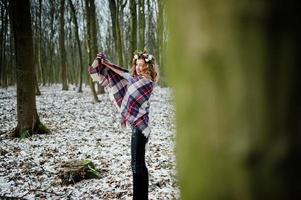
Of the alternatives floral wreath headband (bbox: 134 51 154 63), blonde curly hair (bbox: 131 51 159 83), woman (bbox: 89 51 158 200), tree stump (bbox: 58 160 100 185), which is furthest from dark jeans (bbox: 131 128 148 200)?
tree stump (bbox: 58 160 100 185)

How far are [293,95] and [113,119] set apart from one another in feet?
36.9

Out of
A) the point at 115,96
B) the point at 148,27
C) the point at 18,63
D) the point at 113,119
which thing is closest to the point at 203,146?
the point at 115,96

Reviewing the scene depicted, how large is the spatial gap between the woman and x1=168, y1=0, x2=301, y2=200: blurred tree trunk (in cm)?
313

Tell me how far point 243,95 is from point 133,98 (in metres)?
3.33

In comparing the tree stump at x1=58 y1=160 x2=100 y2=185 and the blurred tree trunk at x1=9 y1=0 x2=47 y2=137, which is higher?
the blurred tree trunk at x1=9 y1=0 x2=47 y2=137

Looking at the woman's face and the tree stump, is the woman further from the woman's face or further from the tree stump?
the tree stump

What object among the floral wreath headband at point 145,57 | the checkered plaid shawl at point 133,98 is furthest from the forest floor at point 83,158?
the floral wreath headband at point 145,57

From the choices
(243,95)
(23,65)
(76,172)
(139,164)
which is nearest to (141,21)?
(23,65)

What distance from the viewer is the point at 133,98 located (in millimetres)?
3906

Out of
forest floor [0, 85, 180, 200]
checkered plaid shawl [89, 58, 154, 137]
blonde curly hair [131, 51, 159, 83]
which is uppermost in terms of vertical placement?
blonde curly hair [131, 51, 159, 83]

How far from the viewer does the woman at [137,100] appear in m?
3.78

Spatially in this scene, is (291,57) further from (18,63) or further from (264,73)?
(18,63)

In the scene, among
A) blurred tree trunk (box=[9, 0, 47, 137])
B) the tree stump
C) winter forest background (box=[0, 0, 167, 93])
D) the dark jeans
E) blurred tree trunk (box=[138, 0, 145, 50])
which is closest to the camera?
the dark jeans

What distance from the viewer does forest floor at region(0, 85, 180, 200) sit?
16.4 feet
